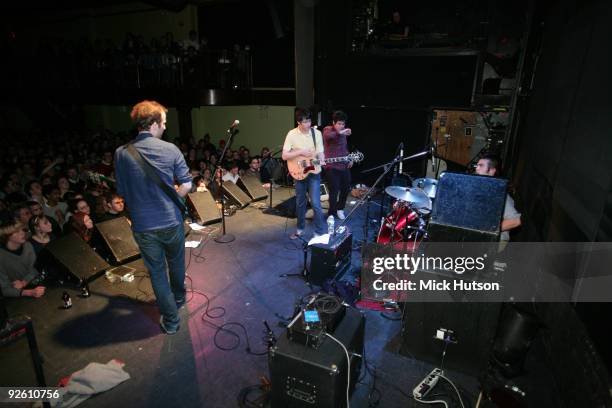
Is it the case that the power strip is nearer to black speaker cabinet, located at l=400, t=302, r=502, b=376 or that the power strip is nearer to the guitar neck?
black speaker cabinet, located at l=400, t=302, r=502, b=376

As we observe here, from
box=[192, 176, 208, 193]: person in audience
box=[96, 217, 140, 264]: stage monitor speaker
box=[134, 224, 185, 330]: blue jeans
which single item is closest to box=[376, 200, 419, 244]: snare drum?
box=[134, 224, 185, 330]: blue jeans

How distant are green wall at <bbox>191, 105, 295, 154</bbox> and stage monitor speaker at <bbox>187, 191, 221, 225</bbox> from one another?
17.6 ft

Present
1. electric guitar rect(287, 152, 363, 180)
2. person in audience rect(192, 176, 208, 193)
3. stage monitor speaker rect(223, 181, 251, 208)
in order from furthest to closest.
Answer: stage monitor speaker rect(223, 181, 251, 208)
person in audience rect(192, 176, 208, 193)
electric guitar rect(287, 152, 363, 180)

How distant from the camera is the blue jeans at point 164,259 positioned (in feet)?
10.5

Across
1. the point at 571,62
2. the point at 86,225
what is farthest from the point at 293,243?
the point at 571,62

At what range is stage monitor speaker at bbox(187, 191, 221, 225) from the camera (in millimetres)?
6367

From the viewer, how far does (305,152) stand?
5152mm

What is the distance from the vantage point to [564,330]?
2.93 meters

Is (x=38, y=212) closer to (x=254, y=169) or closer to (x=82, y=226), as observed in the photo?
(x=82, y=226)

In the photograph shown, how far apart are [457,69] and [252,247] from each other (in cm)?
576

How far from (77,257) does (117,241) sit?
0.54 metres

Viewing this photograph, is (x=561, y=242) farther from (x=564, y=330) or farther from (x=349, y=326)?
(x=349, y=326)

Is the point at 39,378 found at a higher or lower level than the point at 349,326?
lower

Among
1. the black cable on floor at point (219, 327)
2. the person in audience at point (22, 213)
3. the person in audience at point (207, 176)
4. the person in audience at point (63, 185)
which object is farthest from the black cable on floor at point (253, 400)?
→ the person in audience at point (207, 176)
